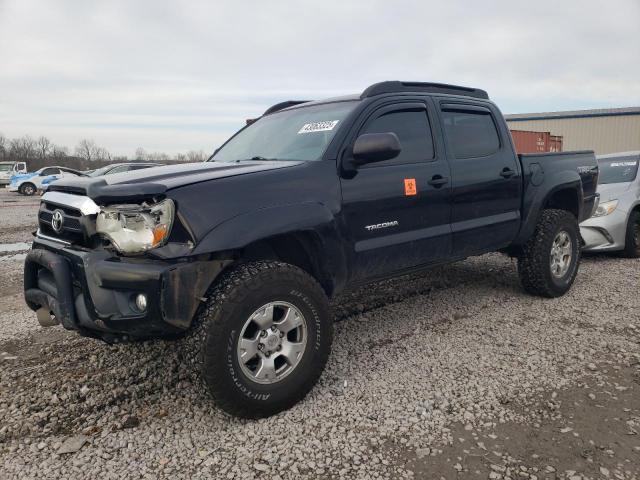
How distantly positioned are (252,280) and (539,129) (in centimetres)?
3711

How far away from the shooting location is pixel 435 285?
17.5 feet

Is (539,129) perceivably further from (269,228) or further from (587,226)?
(269,228)

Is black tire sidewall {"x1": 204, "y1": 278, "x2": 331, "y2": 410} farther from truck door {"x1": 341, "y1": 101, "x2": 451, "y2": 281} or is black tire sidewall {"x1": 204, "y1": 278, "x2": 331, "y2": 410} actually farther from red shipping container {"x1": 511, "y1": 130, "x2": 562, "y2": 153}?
red shipping container {"x1": 511, "y1": 130, "x2": 562, "y2": 153}

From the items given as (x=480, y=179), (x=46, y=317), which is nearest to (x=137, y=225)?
(x=46, y=317)

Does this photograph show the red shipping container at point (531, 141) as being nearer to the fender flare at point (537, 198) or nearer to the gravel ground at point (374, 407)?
the fender flare at point (537, 198)

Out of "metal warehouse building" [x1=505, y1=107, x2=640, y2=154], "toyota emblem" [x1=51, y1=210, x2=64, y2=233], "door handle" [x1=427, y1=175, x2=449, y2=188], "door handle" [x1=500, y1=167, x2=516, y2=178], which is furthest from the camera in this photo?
"metal warehouse building" [x1=505, y1=107, x2=640, y2=154]

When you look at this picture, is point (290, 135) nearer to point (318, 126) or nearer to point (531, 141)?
point (318, 126)

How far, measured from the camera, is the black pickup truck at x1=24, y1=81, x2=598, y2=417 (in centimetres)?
244

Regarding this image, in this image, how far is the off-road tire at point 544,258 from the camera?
4.58 metres

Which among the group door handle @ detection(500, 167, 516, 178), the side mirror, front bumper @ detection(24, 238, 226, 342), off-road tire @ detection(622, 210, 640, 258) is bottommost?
off-road tire @ detection(622, 210, 640, 258)

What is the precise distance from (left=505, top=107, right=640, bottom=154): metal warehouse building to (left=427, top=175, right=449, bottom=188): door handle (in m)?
33.7

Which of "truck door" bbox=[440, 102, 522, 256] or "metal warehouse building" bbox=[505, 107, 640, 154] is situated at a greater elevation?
"metal warehouse building" bbox=[505, 107, 640, 154]

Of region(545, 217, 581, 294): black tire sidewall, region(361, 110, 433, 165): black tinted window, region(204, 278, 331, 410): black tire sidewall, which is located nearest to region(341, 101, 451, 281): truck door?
region(361, 110, 433, 165): black tinted window

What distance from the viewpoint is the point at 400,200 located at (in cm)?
335
